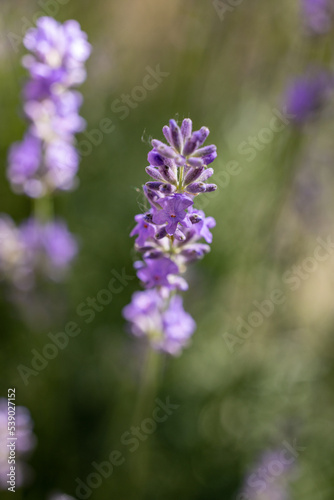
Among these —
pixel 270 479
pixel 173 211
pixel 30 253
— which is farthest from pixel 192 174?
pixel 270 479

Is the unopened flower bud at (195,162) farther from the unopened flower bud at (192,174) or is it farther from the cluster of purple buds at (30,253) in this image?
the cluster of purple buds at (30,253)

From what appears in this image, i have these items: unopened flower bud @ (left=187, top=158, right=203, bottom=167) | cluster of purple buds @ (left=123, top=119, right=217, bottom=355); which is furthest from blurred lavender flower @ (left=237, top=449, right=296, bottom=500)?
unopened flower bud @ (left=187, top=158, right=203, bottom=167)

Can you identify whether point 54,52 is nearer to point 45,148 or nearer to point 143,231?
point 45,148

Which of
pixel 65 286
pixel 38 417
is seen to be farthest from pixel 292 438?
Answer: pixel 65 286

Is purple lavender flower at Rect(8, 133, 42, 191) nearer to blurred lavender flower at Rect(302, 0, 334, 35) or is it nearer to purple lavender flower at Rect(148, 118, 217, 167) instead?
purple lavender flower at Rect(148, 118, 217, 167)

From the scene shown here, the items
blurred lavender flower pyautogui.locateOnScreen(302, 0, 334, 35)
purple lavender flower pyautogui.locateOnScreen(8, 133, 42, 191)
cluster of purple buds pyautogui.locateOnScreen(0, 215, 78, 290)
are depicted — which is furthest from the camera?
blurred lavender flower pyautogui.locateOnScreen(302, 0, 334, 35)

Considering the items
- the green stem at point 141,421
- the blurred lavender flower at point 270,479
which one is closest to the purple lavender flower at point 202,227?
the green stem at point 141,421
